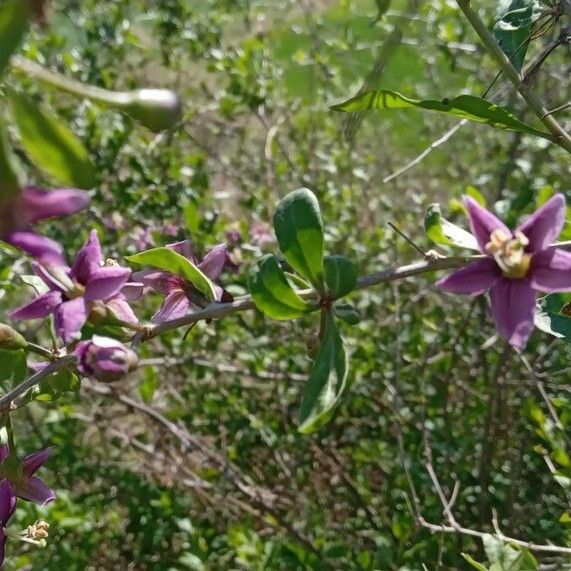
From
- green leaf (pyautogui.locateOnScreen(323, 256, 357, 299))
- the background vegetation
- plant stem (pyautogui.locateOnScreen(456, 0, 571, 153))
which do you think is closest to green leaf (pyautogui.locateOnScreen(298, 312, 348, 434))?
green leaf (pyautogui.locateOnScreen(323, 256, 357, 299))

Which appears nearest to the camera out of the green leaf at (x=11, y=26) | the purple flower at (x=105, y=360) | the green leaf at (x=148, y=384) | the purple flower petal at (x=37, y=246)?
the green leaf at (x=11, y=26)

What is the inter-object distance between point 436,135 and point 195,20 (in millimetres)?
1044

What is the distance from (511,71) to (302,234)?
33 centimetres

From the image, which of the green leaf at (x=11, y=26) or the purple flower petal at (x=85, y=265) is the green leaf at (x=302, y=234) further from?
the green leaf at (x=11, y=26)

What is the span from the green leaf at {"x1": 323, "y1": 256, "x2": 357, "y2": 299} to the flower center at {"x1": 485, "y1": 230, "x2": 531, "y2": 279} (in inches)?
5.5

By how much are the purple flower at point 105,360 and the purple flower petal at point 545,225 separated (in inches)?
16.3

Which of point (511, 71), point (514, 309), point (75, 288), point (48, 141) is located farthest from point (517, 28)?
point (48, 141)

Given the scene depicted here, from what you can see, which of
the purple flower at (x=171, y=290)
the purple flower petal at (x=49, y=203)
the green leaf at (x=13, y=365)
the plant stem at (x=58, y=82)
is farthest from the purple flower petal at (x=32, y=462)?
the plant stem at (x=58, y=82)

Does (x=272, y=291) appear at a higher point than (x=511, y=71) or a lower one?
lower

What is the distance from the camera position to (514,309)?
806mm

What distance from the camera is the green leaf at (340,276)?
0.86m

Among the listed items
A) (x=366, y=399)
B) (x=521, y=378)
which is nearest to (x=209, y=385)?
(x=366, y=399)

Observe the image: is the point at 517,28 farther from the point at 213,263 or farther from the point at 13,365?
the point at 13,365

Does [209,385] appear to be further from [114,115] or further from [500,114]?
[500,114]
